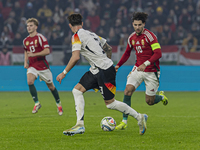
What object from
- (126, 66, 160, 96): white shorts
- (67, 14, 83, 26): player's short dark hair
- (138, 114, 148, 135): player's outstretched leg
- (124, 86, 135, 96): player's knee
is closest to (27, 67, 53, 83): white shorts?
(126, 66, 160, 96): white shorts

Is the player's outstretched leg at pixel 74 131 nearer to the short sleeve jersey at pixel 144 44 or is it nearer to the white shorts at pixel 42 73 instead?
the short sleeve jersey at pixel 144 44

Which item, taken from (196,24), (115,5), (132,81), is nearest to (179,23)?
(196,24)

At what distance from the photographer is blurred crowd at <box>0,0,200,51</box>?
1967 cm

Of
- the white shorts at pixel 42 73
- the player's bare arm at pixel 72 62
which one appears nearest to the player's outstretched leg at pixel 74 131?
the player's bare arm at pixel 72 62

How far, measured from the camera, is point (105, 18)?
69.6 ft

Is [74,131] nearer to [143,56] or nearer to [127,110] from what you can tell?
[127,110]

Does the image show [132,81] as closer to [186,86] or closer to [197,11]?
[186,86]

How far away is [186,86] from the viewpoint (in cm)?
1540

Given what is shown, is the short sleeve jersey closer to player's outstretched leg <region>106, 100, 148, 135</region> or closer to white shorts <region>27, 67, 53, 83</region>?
player's outstretched leg <region>106, 100, 148, 135</region>

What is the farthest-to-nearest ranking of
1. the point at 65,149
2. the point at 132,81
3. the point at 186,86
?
1. the point at 186,86
2. the point at 132,81
3. the point at 65,149

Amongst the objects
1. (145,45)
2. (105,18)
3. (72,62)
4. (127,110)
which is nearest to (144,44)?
(145,45)

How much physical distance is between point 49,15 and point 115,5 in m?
4.00

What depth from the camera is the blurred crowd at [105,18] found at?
19672mm

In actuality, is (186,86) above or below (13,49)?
below
